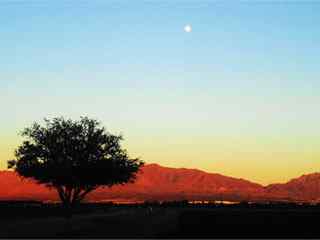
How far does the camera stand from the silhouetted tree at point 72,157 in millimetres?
92188

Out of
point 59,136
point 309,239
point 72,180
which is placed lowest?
point 309,239

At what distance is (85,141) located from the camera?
93250mm

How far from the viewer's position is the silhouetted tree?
92188 millimetres

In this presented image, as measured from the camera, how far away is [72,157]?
9250 centimetres

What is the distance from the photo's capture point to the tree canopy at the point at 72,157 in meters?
92.2

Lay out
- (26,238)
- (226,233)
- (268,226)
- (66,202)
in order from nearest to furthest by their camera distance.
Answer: (26,238)
(226,233)
(268,226)
(66,202)

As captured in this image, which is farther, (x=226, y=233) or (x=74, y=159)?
(x=74, y=159)

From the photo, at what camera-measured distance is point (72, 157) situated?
92500 mm

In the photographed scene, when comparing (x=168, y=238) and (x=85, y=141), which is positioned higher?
(x=85, y=141)

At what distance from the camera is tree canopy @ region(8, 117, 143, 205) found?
302 feet

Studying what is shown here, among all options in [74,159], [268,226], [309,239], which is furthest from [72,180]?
[309,239]

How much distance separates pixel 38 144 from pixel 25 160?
9.92 feet

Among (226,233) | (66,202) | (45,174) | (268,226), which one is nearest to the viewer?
(226,233)

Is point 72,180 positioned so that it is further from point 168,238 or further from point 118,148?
point 168,238
